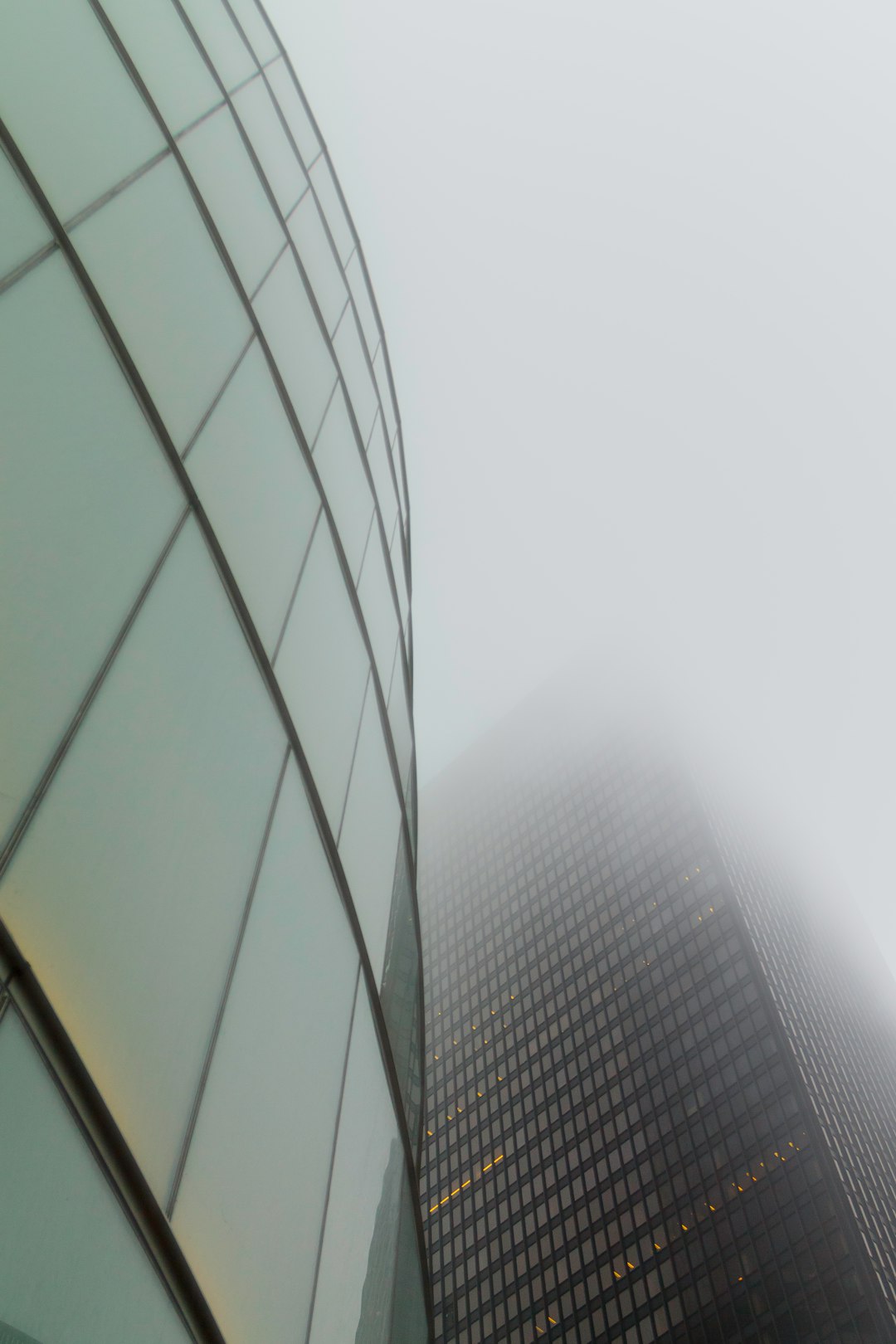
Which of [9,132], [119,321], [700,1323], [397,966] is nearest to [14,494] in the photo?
[119,321]

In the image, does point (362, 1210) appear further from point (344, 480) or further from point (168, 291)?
point (344, 480)

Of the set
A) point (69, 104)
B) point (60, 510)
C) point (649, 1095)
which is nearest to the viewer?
point (60, 510)

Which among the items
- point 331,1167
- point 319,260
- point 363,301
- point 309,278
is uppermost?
point 363,301

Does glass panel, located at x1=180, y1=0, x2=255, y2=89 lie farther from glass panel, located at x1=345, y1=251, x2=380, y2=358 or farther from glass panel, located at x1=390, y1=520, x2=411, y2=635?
glass panel, located at x1=390, y1=520, x2=411, y2=635

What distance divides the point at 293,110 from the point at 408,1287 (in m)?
15.5

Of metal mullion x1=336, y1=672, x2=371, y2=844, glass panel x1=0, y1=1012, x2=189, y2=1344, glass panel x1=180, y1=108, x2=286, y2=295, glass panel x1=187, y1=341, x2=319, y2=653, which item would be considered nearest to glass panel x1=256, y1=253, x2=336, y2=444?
glass panel x1=180, y1=108, x2=286, y2=295

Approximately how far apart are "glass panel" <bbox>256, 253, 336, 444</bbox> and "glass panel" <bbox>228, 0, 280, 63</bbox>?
384 cm

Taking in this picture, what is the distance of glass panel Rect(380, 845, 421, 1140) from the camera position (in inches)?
397

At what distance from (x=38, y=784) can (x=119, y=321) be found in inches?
149

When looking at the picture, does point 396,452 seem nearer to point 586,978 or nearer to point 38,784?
point 38,784

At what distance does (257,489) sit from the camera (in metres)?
8.66

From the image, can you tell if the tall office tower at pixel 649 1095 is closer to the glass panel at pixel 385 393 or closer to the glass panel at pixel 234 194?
the glass panel at pixel 385 393

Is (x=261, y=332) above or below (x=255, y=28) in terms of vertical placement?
below

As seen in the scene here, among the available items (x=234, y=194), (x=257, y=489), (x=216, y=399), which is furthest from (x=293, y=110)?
(x=257, y=489)
